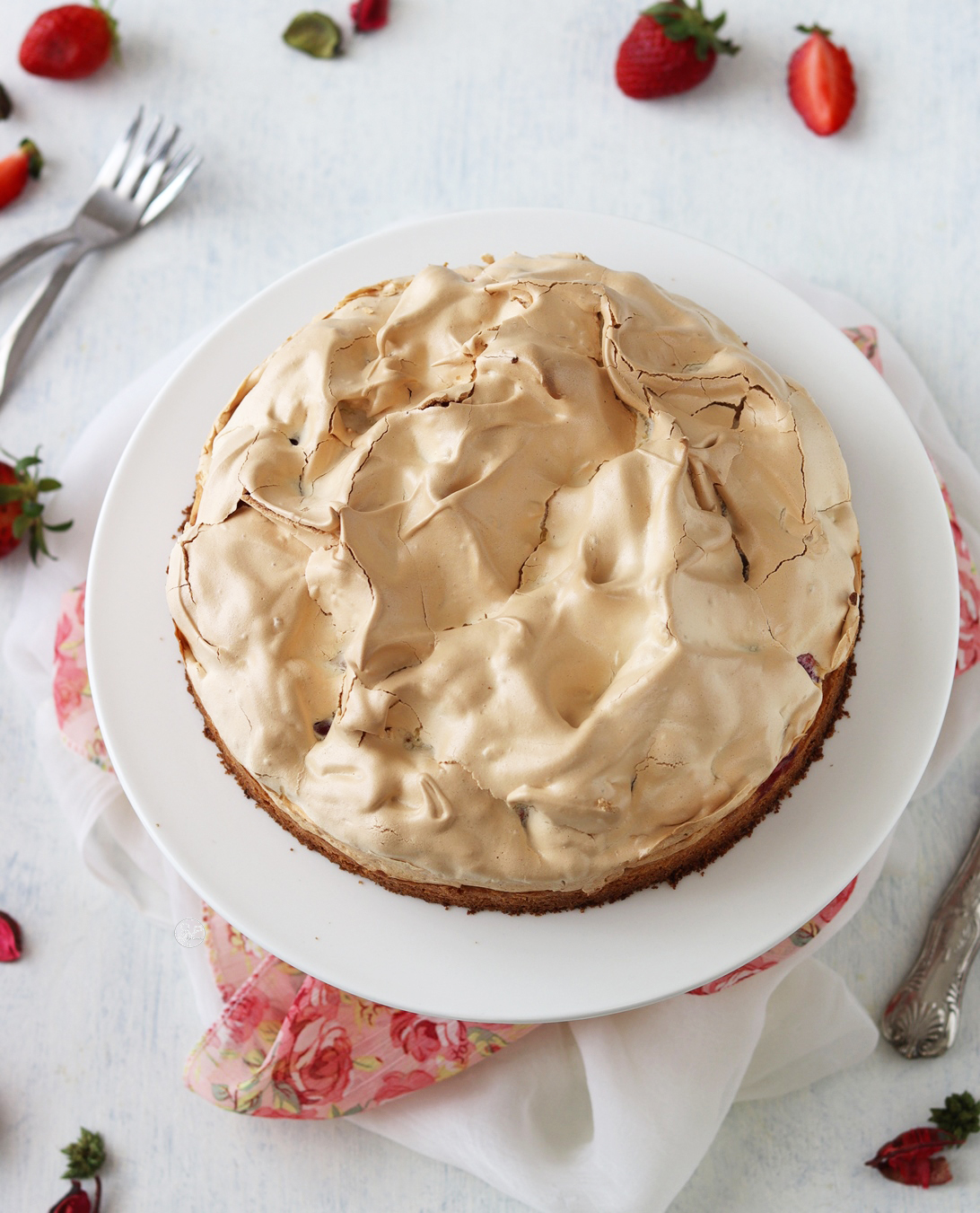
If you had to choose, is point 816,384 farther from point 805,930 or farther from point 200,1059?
point 200,1059

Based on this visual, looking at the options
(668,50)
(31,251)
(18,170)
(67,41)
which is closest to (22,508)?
(31,251)

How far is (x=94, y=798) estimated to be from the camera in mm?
2602

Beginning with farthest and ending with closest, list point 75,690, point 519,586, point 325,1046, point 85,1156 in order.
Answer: point 75,690 → point 85,1156 → point 325,1046 → point 519,586

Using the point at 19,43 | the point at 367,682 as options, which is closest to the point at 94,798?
the point at 367,682

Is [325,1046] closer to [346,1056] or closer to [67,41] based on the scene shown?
[346,1056]

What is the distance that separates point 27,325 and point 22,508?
576mm

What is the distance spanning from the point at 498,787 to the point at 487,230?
1334 mm

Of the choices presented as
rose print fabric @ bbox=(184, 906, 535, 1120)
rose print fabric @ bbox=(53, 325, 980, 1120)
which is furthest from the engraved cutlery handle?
rose print fabric @ bbox=(184, 906, 535, 1120)

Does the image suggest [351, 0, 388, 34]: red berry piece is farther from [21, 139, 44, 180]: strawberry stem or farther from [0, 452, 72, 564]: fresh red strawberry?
[0, 452, 72, 564]: fresh red strawberry

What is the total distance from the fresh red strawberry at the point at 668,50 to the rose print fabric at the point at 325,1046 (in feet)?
5.50

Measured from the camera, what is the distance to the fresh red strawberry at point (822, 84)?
118 inches

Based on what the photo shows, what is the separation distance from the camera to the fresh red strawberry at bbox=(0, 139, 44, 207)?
3035 mm

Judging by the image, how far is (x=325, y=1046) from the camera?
93.6 inches

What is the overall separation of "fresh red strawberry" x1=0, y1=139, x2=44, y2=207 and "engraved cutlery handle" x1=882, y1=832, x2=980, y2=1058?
3.13 m
